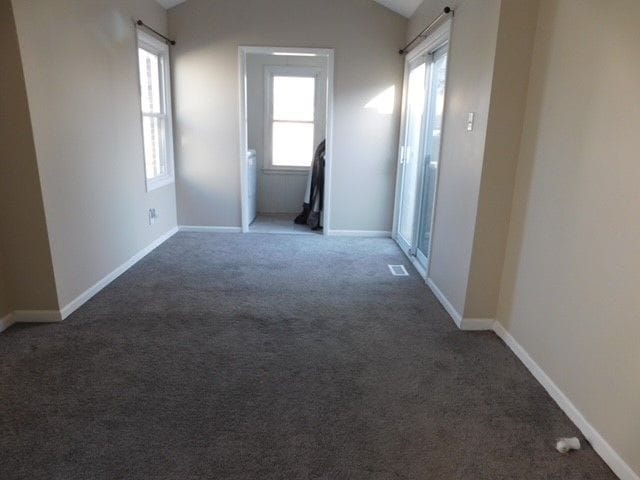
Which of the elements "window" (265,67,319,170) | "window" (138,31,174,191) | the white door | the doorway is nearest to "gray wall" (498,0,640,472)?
the doorway

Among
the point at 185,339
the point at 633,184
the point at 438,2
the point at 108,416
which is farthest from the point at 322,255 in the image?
the point at 633,184

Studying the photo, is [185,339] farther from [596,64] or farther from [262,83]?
[262,83]

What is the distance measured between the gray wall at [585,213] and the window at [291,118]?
4.10 metres

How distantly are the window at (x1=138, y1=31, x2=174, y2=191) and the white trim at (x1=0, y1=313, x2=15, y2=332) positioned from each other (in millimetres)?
1861

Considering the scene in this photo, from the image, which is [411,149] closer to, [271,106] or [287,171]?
[287,171]

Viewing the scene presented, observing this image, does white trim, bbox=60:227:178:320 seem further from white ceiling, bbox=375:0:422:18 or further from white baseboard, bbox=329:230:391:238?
white ceiling, bbox=375:0:422:18

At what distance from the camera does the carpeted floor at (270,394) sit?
5.48 ft

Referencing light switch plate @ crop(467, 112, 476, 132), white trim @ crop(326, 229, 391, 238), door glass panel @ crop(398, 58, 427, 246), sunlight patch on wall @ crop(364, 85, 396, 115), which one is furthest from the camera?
white trim @ crop(326, 229, 391, 238)

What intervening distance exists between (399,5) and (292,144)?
98.2 inches

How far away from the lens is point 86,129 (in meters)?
3.09

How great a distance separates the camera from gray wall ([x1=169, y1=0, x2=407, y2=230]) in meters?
4.59

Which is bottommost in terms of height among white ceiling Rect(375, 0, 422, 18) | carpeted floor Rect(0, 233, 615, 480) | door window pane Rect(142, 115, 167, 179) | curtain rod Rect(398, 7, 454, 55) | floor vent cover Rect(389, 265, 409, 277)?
carpeted floor Rect(0, 233, 615, 480)

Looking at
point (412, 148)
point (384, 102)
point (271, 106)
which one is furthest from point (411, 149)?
point (271, 106)

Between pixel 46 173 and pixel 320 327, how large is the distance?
1920 millimetres
